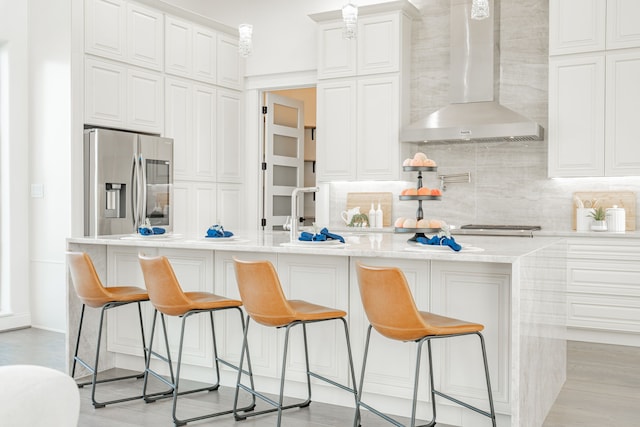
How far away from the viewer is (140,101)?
19.1 ft

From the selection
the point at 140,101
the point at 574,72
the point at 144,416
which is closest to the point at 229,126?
the point at 140,101

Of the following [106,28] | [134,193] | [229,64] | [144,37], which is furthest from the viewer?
[229,64]

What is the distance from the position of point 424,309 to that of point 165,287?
1.36 meters

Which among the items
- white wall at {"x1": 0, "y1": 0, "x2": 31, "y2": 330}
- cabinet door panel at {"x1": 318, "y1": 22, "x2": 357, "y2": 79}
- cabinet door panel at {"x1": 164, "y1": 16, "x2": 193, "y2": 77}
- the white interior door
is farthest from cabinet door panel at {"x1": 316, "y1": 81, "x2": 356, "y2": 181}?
white wall at {"x1": 0, "y1": 0, "x2": 31, "y2": 330}

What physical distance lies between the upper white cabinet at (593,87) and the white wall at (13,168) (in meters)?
4.70

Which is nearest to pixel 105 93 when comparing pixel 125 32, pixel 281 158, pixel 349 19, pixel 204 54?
pixel 125 32

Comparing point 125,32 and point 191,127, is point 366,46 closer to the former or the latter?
point 191,127

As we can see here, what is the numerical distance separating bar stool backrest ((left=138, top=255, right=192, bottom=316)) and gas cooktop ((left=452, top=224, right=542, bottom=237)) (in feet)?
9.74

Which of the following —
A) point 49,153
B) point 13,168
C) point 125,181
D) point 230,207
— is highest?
point 49,153

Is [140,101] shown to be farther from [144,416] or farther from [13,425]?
[13,425]

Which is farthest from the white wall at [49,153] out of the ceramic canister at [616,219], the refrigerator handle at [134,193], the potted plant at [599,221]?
the ceramic canister at [616,219]

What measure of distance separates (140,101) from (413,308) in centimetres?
403

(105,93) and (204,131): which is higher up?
(105,93)

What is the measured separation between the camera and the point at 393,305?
8.85 feet
